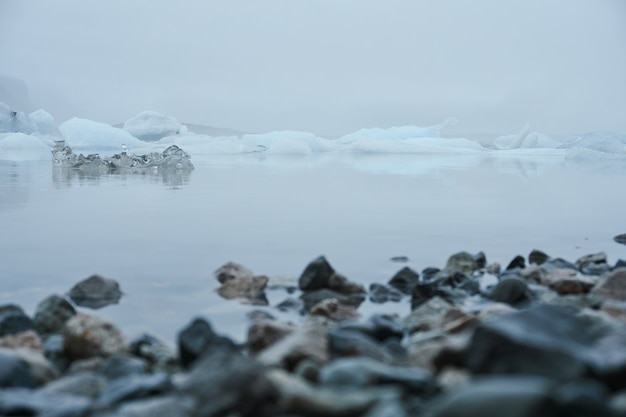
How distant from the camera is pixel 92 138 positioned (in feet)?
56.6

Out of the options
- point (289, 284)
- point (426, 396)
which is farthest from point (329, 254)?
point (426, 396)

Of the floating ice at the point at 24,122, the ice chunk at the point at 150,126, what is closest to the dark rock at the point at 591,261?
the floating ice at the point at 24,122

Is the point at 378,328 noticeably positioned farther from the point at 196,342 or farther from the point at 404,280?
the point at 404,280

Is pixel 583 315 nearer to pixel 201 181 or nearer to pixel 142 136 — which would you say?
pixel 201 181

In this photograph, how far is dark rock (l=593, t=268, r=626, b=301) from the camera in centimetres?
212

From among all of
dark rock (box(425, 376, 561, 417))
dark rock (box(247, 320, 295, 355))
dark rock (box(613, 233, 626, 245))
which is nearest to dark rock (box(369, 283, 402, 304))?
dark rock (box(247, 320, 295, 355))

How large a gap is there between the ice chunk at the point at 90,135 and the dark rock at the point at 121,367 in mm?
16809

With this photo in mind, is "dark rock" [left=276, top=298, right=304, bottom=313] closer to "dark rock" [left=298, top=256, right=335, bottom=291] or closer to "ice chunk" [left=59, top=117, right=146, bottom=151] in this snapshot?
"dark rock" [left=298, top=256, right=335, bottom=291]

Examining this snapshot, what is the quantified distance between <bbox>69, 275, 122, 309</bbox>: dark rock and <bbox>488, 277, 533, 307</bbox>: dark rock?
4.16 ft

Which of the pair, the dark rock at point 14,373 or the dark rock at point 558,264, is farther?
the dark rock at point 558,264

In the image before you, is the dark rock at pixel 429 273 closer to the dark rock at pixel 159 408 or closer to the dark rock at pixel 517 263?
the dark rock at pixel 517 263

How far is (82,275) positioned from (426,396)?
1779 millimetres

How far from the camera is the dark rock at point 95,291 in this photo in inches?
87.3

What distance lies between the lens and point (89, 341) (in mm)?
1570
